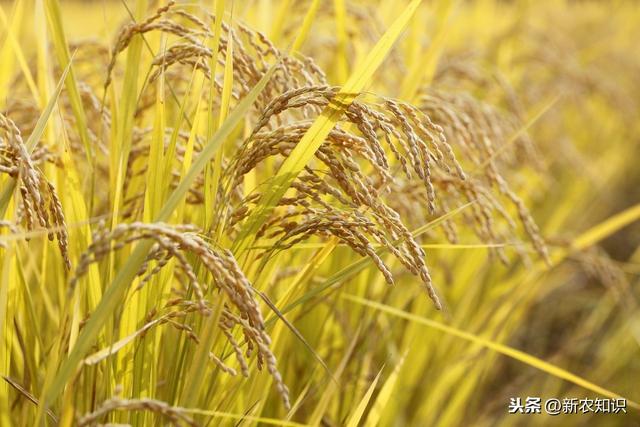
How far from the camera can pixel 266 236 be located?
1.33 metres

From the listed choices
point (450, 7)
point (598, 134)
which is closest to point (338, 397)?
point (450, 7)

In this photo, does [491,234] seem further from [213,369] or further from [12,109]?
[12,109]

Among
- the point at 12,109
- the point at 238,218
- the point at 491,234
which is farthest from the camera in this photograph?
the point at 12,109

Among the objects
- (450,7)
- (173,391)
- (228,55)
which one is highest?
(450,7)

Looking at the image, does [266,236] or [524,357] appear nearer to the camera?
[266,236]

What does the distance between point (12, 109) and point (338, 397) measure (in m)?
1.03

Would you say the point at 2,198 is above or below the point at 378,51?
below

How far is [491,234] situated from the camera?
1.51 m

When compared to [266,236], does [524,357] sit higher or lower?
lower

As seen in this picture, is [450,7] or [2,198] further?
[450,7]

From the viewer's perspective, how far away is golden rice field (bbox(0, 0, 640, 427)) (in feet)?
3.49

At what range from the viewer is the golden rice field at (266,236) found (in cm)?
106

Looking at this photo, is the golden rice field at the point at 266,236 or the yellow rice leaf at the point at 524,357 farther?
the yellow rice leaf at the point at 524,357

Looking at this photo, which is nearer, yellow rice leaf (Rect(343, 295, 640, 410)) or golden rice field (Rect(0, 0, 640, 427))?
golden rice field (Rect(0, 0, 640, 427))
